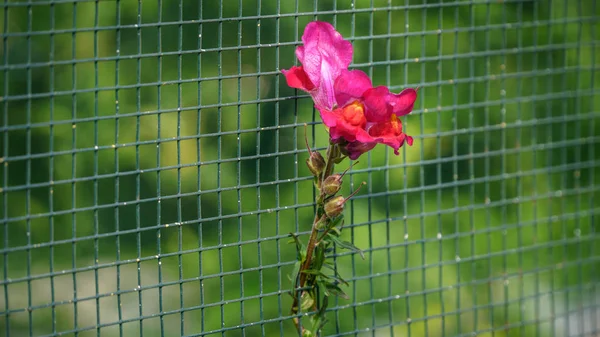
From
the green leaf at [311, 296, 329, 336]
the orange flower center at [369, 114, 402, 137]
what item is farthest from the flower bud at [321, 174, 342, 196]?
the green leaf at [311, 296, 329, 336]

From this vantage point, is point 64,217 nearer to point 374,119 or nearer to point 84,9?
point 84,9

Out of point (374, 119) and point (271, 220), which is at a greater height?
point (374, 119)

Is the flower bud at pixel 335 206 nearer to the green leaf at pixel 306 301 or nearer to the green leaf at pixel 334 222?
the green leaf at pixel 334 222

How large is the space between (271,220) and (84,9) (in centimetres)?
91

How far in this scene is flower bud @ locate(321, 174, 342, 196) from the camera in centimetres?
129

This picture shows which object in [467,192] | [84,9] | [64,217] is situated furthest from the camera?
[467,192]

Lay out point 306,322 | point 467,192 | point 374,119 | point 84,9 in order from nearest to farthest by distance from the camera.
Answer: point 374,119 → point 306,322 → point 84,9 → point 467,192

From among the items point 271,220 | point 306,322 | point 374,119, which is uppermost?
point 374,119

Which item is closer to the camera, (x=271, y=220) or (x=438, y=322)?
(x=271, y=220)

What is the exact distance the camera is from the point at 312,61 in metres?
1.27

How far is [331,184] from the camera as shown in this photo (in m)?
1.29

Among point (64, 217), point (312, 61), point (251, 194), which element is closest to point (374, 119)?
point (312, 61)

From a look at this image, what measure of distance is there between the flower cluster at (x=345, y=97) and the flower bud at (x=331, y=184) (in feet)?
0.17

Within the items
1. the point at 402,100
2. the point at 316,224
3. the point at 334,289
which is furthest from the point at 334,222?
the point at 402,100
